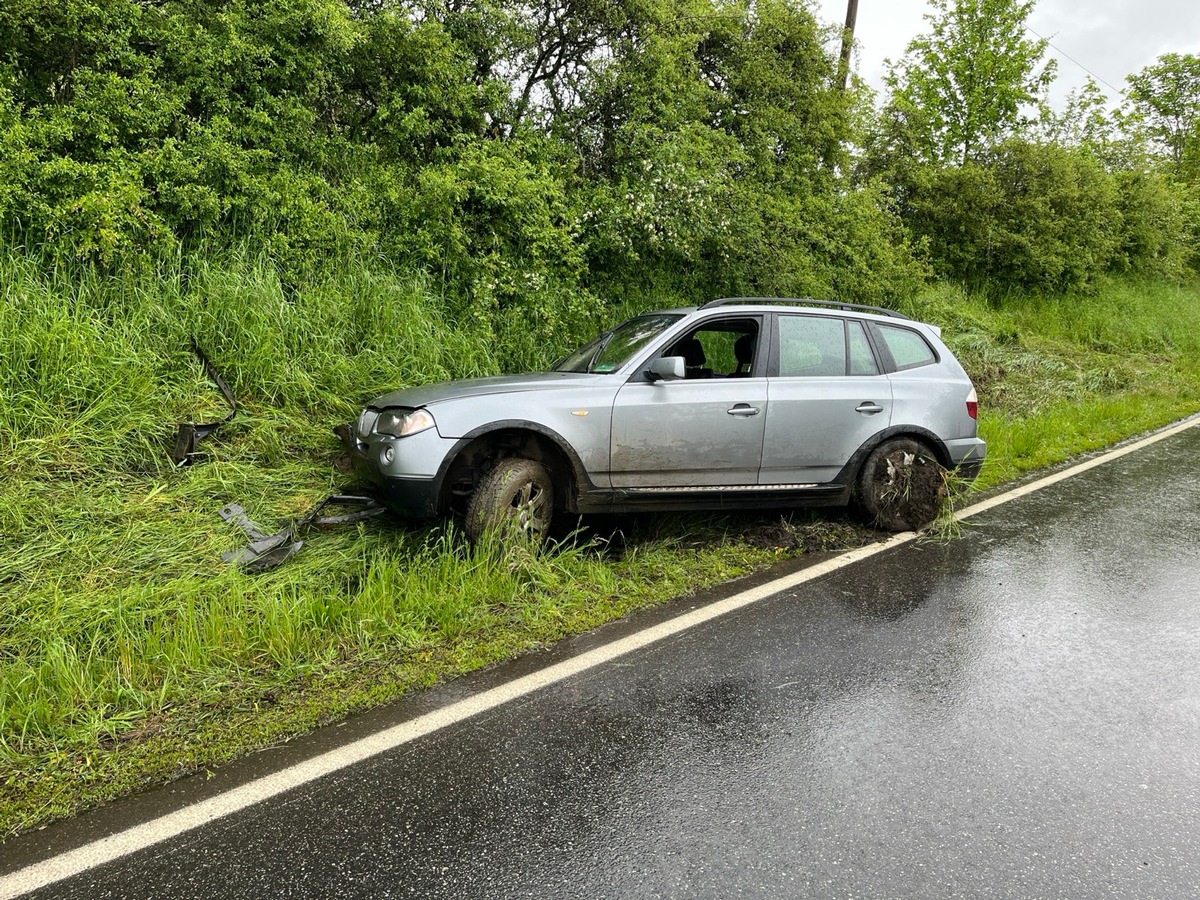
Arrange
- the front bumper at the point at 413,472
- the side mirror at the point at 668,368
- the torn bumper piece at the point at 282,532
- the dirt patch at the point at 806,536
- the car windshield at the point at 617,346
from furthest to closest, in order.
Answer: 1. the dirt patch at the point at 806,536
2. the car windshield at the point at 617,346
3. the side mirror at the point at 668,368
4. the front bumper at the point at 413,472
5. the torn bumper piece at the point at 282,532

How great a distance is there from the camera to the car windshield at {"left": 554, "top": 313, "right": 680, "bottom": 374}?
18.5 ft

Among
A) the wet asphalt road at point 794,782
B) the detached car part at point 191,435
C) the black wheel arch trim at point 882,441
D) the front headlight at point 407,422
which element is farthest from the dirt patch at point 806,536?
the detached car part at point 191,435

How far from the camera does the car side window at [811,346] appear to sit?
584 centimetres

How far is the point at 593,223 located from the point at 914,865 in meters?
8.07

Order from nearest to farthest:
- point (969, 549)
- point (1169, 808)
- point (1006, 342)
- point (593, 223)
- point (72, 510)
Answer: point (1169, 808)
point (72, 510)
point (969, 549)
point (593, 223)
point (1006, 342)

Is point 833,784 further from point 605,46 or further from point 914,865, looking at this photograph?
point 605,46

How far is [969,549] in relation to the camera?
5.80 metres

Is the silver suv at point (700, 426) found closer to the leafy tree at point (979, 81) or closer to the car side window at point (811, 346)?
the car side window at point (811, 346)

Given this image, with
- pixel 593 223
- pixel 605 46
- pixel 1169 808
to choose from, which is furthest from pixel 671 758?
pixel 605 46

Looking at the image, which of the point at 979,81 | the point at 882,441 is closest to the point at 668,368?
the point at 882,441

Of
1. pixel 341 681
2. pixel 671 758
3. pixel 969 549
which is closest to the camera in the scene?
pixel 671 758

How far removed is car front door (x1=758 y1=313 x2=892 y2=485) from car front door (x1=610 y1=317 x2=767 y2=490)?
14 cm

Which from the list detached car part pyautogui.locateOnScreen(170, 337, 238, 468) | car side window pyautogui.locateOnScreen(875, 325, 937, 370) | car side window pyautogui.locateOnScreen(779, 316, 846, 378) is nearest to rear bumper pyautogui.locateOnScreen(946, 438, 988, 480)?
car side window pyautogui.locateOnScreen(875, 325, 937, 370)

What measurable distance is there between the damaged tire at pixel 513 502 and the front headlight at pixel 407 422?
1.76ft
